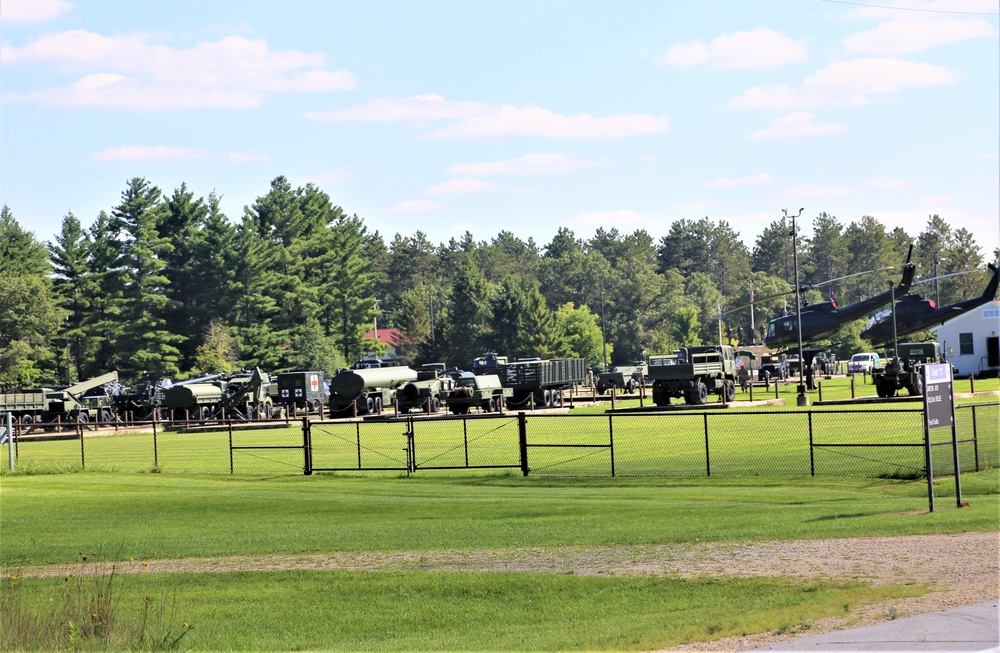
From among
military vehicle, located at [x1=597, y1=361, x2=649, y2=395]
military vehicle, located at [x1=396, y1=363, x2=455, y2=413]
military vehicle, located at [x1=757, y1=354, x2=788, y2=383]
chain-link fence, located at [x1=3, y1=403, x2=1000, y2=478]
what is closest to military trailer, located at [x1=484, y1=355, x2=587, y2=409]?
military vehicle, located at [x1=396, y1=363, x2=455, y2=413]

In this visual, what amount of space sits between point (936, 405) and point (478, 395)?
40.0 meters

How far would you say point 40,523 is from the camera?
752 inches

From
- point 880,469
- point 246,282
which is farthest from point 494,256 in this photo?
point 880,469

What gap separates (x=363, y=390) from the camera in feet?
185

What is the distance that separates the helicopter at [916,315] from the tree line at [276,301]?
28.8 ft

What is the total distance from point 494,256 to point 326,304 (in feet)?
257

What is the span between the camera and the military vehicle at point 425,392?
57.4 m

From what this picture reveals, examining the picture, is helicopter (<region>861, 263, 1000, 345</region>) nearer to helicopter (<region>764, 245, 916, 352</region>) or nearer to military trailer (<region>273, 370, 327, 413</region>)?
helicopter (<region>764, 245, 916, 352</region>)

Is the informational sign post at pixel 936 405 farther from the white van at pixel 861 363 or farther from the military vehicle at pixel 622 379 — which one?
the white van at pixel 861 363

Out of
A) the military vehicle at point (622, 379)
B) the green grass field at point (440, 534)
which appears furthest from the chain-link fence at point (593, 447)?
the military vehicle at point (622, 379)

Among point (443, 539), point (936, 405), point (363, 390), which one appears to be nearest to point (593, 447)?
point (936, 405)

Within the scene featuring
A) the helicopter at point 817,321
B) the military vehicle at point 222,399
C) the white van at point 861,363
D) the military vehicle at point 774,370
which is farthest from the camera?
the white van at point 861,363

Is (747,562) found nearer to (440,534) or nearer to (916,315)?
(440,534)

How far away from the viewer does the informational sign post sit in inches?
661
